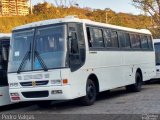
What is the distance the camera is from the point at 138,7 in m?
40.0

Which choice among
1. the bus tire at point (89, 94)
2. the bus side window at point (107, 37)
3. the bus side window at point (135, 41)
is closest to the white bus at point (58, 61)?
the bus tire at point (89, 94)

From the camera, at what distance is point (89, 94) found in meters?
15.5

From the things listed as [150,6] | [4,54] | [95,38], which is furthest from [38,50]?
[150,6]

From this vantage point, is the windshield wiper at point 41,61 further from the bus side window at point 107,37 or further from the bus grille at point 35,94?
the bus side window at point 107,37

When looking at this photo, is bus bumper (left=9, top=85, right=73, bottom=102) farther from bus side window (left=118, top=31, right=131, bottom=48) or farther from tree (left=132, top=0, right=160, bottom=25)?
tree (left=132, top=0, right=160, bottom=25)

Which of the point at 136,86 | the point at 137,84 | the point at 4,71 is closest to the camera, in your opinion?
the point at 4,71

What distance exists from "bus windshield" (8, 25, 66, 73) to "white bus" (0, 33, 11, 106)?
0.86 metres

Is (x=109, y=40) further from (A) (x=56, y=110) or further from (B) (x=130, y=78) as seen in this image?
(A) (x=56, y=110)

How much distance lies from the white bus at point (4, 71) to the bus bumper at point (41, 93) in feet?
2.80

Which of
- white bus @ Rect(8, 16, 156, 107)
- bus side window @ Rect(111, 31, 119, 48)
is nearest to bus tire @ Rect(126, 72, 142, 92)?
bus side window @ Rect(111, 31, 119, 48)

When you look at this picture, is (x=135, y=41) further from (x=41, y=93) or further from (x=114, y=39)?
(x=41, y=93)

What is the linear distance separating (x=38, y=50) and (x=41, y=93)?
1.37 metres

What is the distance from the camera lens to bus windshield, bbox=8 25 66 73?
1433cm

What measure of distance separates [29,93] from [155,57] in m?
12.1
